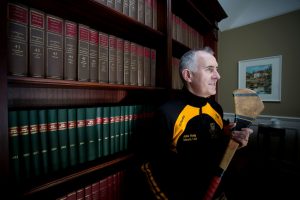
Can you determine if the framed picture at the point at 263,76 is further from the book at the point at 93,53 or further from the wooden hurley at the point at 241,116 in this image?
the book at the point at 93,53

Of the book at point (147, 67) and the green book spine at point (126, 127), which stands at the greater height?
the book at point (147, 67)

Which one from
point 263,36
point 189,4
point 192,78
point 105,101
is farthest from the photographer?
point 263,36

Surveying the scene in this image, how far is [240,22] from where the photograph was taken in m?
3.36

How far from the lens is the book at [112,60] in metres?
0.92

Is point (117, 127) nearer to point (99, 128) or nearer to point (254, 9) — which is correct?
point (99, 128)

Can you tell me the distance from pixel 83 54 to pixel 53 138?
1.34ft

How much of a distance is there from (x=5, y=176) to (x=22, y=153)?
11 centimetres

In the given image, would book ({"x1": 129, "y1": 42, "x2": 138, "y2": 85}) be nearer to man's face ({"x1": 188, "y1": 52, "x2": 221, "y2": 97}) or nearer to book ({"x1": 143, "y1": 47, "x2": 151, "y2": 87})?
book ({"x1": 143, "y1": 47, "x2": 151, "y2": 87})

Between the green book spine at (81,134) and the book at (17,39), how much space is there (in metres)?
0.28

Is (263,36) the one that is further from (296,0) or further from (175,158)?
(175,158)

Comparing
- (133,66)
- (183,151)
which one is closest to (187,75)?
(133,66)

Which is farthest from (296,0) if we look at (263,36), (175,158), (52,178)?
(52,178)

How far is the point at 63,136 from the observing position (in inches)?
29.9

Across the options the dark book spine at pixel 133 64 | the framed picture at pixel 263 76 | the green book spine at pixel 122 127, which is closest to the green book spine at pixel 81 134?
the green book spine at pixel 122 127
